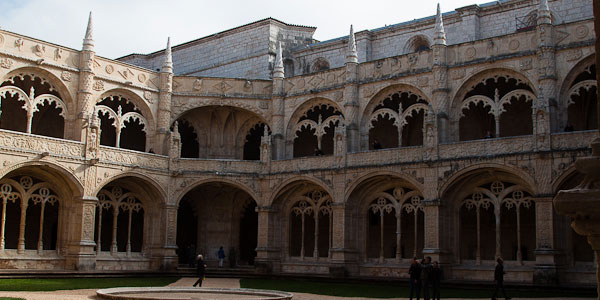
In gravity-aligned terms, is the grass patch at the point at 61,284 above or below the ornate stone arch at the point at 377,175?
below

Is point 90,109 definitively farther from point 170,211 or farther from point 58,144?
point 170,211

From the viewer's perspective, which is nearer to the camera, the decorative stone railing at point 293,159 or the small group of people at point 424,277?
the small group of people at point 424,277

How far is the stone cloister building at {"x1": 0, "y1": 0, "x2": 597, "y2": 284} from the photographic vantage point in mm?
26859

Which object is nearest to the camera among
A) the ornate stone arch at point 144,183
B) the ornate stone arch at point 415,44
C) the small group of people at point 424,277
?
the small group of people at point 424,277

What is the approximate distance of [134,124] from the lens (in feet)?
120

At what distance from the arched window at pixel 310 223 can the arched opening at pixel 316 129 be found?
91.8 inches

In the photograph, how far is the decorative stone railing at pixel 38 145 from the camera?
1057 inches

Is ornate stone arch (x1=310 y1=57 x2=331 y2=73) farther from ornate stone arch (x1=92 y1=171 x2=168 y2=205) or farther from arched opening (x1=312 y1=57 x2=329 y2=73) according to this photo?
ornate stone arch (x1=92 y1=171 x2=168 y2=205)

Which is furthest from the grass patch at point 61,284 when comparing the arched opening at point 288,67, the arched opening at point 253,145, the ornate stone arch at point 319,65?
the ornate stone arch at point 319,65

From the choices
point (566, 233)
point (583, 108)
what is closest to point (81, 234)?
point (566, 233)

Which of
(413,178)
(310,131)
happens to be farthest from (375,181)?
(310,131)

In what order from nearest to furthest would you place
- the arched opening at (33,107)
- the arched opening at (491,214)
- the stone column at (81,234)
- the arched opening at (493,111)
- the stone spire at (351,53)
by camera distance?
the arched opening at (491,214) < the stone column at (81,234) < the arched opening at (493,111) < the arched opening at (33,107) < the stone spire at (351,53)

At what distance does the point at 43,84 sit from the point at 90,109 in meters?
2.30

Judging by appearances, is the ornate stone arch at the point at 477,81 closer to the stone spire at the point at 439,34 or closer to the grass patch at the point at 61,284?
the stone spire at the point at 439,34
